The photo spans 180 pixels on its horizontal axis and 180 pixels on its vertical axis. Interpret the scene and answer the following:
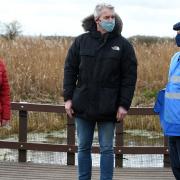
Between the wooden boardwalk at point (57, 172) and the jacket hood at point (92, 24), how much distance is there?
1.81 metres

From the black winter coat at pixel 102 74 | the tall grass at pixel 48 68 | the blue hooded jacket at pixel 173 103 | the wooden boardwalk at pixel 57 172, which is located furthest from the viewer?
the tall grass at pixel 48 68

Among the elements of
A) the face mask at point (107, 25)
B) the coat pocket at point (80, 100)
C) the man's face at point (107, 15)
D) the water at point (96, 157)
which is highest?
the man's face at point (107, 15)

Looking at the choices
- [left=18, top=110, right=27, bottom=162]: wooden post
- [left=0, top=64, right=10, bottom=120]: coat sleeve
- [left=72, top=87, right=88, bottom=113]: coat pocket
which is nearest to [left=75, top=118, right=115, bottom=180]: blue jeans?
[left=72, top=87, right=88, bottom=113]: coat pocket

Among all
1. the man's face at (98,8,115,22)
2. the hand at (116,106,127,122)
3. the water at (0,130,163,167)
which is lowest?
the water at (0,130,163,167)

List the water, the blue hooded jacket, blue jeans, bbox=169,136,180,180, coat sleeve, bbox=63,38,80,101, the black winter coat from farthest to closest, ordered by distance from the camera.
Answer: the water, coat sleeve, bbox=63,38,80,101, the black winter coat, blue jeans, bbox=169,136,180,180, the blue hooded jacket

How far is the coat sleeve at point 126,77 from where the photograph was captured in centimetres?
487

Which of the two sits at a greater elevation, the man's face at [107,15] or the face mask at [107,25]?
the man's face at [107,15]

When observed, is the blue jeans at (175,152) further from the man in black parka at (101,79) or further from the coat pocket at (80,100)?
the coat pocket at (80,100)

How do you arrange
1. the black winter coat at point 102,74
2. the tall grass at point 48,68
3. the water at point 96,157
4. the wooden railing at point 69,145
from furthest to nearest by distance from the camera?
the tall grass at point 48,68 < the water at point 96,157 < the wooden railing at point 69,145 < the black winter coat at point 102,74

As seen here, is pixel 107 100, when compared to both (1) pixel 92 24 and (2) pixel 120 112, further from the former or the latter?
(1) pixel 92 24

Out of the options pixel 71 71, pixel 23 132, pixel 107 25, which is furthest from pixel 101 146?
pixel 23 132

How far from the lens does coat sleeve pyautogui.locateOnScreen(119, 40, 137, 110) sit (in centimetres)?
487

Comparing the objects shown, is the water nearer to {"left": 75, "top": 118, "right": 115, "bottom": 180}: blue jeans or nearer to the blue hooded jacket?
{"left": 75, "top": 118, "right": 115, "bottom": 180}: blue jeans

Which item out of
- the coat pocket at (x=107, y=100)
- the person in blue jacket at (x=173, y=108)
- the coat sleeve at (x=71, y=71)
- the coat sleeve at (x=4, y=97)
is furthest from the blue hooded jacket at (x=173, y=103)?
the coat sleeve at (x=4, y=97)
